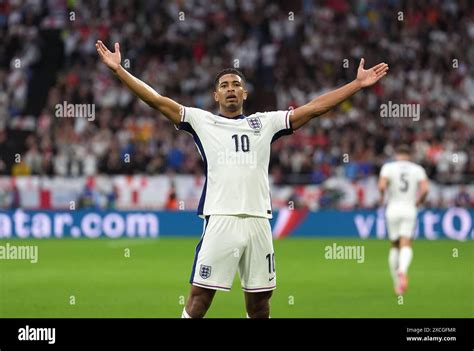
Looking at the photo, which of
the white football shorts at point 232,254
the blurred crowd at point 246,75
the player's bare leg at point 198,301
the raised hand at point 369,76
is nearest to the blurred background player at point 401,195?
the raised hand at point 369,76

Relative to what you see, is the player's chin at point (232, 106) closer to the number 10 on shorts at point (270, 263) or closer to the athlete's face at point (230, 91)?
the athlete's face at point (230, 91)

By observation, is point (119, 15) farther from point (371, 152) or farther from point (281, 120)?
point (281, 120)

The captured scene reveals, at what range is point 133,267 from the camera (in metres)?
17.1

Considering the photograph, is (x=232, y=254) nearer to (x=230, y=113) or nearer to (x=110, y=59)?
(x=230, y=113)

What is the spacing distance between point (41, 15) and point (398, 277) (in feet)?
61.2

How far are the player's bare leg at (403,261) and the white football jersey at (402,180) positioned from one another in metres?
0.72

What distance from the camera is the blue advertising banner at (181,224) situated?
22.0m

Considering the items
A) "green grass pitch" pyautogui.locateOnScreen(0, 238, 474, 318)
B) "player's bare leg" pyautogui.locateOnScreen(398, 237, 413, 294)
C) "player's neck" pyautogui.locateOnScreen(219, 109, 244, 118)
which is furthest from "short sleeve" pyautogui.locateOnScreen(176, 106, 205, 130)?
"player's bare leg" pyautogui.locateOnScreen(398, 237, 413, 294)

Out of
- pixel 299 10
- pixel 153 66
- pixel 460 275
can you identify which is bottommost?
pixel 460 275

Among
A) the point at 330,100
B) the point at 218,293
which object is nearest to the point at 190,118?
the point at 330,100

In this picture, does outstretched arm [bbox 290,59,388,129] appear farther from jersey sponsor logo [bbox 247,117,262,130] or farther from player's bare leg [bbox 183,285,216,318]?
player's bare leg [bbox 183,285,216,318]

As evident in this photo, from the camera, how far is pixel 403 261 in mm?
13375

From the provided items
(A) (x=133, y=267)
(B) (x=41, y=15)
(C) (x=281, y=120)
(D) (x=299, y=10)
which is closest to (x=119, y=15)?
(B) (x=41, y=15)

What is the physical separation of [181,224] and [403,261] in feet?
33.0
